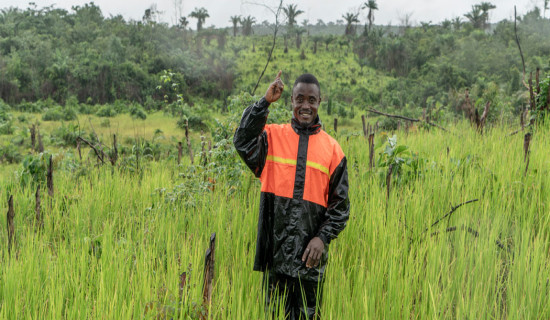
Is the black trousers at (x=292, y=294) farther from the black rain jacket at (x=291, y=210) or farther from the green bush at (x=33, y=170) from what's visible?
the green bush at (x=33, y=170)

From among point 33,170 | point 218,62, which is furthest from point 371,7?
point 33,170

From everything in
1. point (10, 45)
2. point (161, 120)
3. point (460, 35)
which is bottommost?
point (161, 120)

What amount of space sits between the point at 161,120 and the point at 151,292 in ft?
72.6

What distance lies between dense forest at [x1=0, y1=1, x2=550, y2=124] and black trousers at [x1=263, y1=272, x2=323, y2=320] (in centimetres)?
2089

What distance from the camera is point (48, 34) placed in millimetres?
37688

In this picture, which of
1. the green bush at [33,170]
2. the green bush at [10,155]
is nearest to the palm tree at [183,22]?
the green bush at [10,155]

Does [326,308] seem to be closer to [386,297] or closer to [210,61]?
[386,297]

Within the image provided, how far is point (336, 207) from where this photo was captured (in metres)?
2.16

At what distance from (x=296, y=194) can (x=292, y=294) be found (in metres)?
0.58

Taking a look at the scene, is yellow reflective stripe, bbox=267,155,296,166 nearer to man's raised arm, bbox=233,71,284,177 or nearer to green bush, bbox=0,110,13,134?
man's raised arm, bbox=233,71,284,177

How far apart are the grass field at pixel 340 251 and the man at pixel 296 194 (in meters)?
0.17

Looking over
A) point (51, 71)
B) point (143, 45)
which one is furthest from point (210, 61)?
point (51, 71)

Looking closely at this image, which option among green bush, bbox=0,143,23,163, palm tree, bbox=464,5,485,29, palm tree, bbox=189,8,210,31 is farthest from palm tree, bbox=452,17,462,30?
green bush, bbox=0,143,23,163

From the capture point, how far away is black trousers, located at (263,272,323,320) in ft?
6.98
